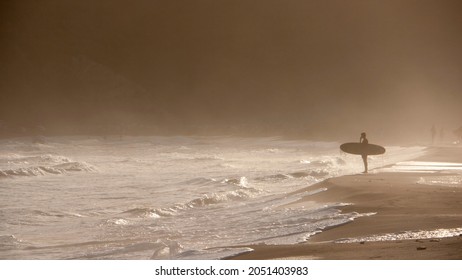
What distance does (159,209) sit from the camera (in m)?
11.5

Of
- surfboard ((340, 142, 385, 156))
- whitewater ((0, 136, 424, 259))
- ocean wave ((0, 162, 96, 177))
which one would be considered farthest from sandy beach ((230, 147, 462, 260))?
ocean wave ((0, 162, 96, 177))

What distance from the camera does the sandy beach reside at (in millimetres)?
7000

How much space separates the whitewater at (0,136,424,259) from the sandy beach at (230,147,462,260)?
30 centimetres

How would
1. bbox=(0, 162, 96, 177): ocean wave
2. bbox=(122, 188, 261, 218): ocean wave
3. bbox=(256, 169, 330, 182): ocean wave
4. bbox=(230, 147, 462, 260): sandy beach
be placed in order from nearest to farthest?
1. bbox=(230, 147, 462, 260): sandy beach
2. bbox=(122, 188, 261, 218): ocean wave
3. bbox=(256, 169, 330, 182): ocean wave
4. bbox=(0, 162, 96, 177): ocean wave

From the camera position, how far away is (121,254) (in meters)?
8.10

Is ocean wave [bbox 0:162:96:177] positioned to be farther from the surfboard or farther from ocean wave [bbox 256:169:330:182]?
the surfboard

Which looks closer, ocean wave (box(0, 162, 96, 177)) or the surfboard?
the surfboard

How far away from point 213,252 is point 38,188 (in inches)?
349

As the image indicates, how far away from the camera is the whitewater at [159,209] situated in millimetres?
8477

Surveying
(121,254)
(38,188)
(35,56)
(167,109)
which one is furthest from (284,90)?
(121,254)

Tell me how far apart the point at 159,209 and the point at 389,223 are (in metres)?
3.82

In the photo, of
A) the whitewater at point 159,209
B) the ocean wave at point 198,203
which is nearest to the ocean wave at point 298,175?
the whitewater at point 159,209

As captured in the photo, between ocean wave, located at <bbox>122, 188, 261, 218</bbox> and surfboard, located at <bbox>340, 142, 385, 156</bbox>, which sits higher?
surfboard, located at <bbox>340, 142, 385, 156</bbox>

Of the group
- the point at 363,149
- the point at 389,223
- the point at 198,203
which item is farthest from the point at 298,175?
the point at 389,223
